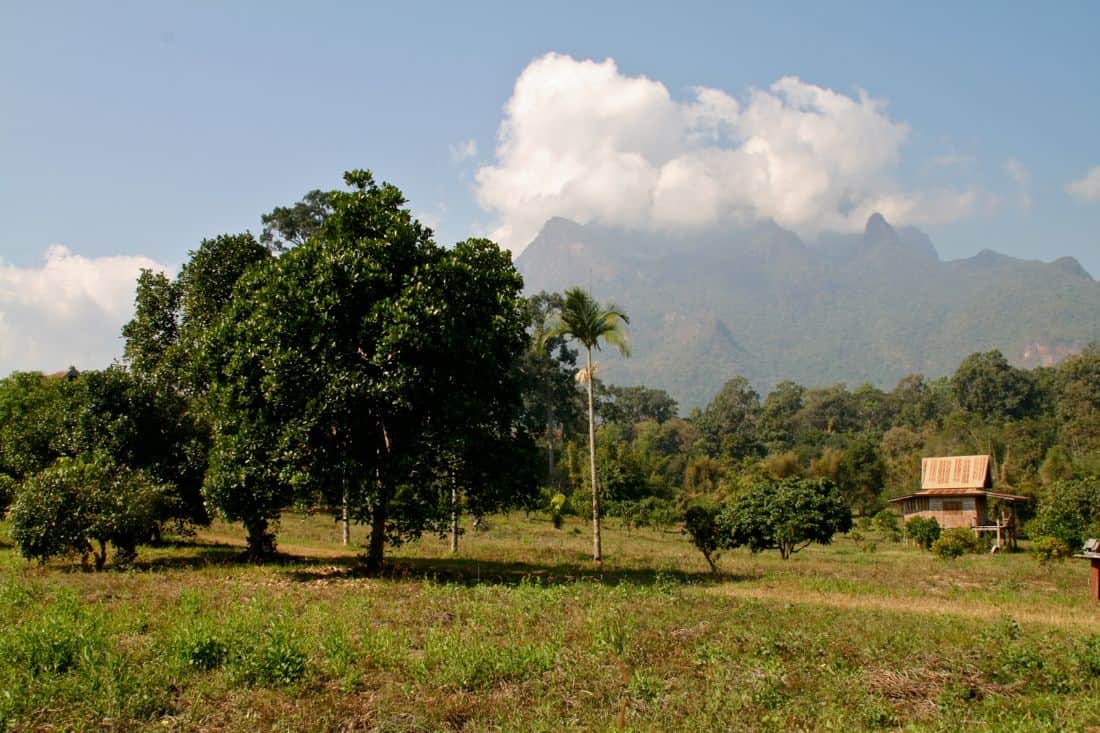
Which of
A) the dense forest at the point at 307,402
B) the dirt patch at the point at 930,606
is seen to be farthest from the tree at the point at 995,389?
the dense forest at the point at 307,402

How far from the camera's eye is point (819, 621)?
12891 mm

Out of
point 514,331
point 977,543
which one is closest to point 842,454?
point 977,543

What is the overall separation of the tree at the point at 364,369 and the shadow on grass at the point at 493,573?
993 mm

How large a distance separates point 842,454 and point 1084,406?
1451 inches

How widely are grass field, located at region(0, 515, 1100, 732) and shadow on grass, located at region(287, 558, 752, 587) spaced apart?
109 centimetres

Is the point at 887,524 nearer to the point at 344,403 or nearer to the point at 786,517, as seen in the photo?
the point at 786,517

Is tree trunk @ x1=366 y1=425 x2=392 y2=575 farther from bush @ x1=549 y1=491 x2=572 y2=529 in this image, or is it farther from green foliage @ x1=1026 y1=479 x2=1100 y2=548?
green foliage @ x1=1026 y1=479 x2=1100 y2=548

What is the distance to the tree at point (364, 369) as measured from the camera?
15.9 meters

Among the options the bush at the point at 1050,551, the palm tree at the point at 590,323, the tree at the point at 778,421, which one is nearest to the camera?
the palm tree at the point at 590,323

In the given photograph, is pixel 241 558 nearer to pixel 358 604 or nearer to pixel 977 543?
pixel 358 604

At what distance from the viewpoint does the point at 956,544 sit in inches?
1367

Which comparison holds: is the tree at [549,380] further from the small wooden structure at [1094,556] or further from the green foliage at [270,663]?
the green foliage at [270,663]

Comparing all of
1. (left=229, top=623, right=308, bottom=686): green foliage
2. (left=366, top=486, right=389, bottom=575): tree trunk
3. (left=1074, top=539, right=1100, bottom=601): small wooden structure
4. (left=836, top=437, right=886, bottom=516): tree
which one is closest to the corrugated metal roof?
(left=836, top=437, right=886, bottom=516): tree

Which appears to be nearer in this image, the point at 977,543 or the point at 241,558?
the point at 241,558
